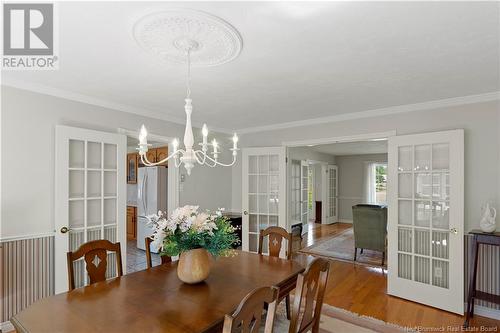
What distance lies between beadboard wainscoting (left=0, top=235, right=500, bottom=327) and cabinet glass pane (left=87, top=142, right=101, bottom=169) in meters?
0.87

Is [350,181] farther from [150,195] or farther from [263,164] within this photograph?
[150,195]

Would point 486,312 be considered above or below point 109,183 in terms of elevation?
below

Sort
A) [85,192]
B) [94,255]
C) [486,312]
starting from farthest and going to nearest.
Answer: [85,192] → [486,312] → [94,255]

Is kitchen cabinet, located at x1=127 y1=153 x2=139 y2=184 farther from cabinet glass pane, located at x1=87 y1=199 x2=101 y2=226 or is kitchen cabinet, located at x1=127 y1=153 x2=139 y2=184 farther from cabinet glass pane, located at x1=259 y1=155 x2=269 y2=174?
cabinet glass pane, located at x1=87 y1=199 x2=101 y2=226

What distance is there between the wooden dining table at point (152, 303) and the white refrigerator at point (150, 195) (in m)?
3.34

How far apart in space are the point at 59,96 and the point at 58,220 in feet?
4.32

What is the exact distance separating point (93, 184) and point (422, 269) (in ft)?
13.2

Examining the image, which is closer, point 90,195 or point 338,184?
point 90,195

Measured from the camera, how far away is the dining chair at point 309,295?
1.53 m

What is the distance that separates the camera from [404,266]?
349 centimetres

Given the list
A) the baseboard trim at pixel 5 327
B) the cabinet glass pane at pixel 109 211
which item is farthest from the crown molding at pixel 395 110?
the baseboard trim at pixel 5 327

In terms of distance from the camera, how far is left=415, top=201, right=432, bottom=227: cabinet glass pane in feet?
10.9

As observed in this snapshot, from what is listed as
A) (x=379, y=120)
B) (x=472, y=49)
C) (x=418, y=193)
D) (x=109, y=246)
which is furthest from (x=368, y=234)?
(x=109, y=246)

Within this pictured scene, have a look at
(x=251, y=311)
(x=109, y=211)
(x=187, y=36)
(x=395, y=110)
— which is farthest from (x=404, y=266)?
(x=109, y=211)
